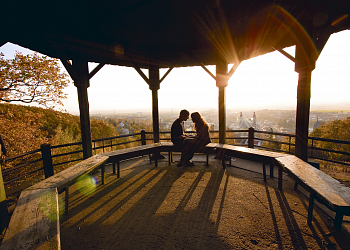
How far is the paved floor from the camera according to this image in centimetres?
222

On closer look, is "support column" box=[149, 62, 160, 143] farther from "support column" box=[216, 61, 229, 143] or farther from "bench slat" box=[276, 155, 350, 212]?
"bench slat" box=[276, 155, 350, 212]

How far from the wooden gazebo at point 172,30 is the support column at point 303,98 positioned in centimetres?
2

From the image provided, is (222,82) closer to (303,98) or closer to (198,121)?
(198,121)

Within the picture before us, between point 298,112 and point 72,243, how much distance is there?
4748 mm

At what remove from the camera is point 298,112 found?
146 inches

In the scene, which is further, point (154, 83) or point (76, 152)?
point (154, 83)

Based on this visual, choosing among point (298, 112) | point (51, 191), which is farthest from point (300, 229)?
point (51, 191)

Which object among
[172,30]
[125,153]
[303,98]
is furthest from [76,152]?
[303,98]

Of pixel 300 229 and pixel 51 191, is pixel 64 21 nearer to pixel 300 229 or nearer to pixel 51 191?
pixel 51 191

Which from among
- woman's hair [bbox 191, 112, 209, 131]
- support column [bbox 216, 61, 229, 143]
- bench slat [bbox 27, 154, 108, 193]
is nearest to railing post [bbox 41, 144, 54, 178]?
bench slat [bbox 27, 154, 108, 193]

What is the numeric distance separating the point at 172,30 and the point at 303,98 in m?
3.40

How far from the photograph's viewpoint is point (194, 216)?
278cm

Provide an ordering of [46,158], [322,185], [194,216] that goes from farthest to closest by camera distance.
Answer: [46,158] < [194,216] < [322,185]

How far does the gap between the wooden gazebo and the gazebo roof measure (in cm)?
1
